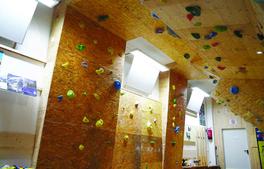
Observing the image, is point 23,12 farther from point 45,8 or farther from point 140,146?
point 140,146

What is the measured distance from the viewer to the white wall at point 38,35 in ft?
10.1

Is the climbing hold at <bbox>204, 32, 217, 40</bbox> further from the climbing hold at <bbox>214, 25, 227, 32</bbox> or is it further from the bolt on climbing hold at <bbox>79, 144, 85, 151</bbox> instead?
the bolt on climbing hold at <bbox>79, 144, 85, 151</bbox>

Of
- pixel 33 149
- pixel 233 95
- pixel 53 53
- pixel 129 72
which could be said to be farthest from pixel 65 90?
pixel 233 95

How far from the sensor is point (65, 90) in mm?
3057

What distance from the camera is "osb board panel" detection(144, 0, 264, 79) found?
1825 mm

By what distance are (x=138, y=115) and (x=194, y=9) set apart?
3.18 m

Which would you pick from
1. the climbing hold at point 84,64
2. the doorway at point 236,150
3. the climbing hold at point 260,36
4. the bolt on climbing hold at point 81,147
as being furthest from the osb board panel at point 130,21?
the doorway at point 236,150

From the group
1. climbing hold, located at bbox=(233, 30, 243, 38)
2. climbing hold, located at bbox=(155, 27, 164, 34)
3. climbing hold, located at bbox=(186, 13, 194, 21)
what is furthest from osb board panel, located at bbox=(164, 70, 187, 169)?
climbing hold, located at bbox=(186, 13, 194, 21)

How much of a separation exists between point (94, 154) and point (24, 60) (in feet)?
5.65

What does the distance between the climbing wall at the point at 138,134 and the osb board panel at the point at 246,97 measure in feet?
5.18

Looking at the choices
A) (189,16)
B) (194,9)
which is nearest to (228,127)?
(189,16)

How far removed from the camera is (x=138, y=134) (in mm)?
4672

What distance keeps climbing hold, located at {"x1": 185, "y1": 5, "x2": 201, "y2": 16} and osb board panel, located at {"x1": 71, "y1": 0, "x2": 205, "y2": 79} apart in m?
1.05

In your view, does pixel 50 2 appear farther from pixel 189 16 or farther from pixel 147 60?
pixel 147 60
